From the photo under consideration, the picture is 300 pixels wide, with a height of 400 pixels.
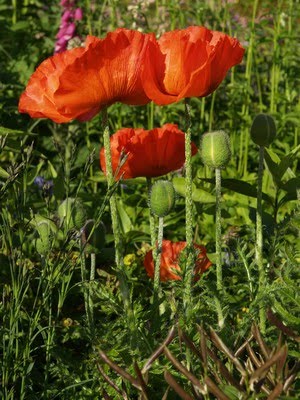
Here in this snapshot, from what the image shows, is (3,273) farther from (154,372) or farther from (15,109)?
(15,109)

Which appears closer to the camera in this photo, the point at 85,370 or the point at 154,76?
the point at 154,76

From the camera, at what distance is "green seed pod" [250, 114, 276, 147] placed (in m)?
1.57

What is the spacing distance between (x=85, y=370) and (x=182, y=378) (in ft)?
1.04

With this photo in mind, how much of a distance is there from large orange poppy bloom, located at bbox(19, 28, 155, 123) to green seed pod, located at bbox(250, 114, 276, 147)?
0.24 m

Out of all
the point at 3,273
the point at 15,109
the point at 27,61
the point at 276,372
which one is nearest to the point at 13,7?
the point at 27,61

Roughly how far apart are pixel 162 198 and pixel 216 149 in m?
0.13

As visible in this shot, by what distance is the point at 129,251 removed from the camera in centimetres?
252

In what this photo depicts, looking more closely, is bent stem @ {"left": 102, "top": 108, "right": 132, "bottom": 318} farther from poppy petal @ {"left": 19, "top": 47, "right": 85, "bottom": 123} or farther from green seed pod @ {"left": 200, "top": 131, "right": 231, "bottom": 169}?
green seed pod @ {"left": 200, "top": 131, "right": 231, "bottom": 169}

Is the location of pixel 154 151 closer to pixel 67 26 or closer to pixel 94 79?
pixel 94 79

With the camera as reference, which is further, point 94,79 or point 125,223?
point 125,223

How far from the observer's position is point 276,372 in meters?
1.05

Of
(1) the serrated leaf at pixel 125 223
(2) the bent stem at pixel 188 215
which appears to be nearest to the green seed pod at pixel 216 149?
(2) the bent stem at pixel 188 215

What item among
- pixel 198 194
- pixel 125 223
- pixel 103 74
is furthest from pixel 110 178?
pixel 125 223

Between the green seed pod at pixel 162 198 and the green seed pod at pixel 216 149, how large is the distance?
86 mm
